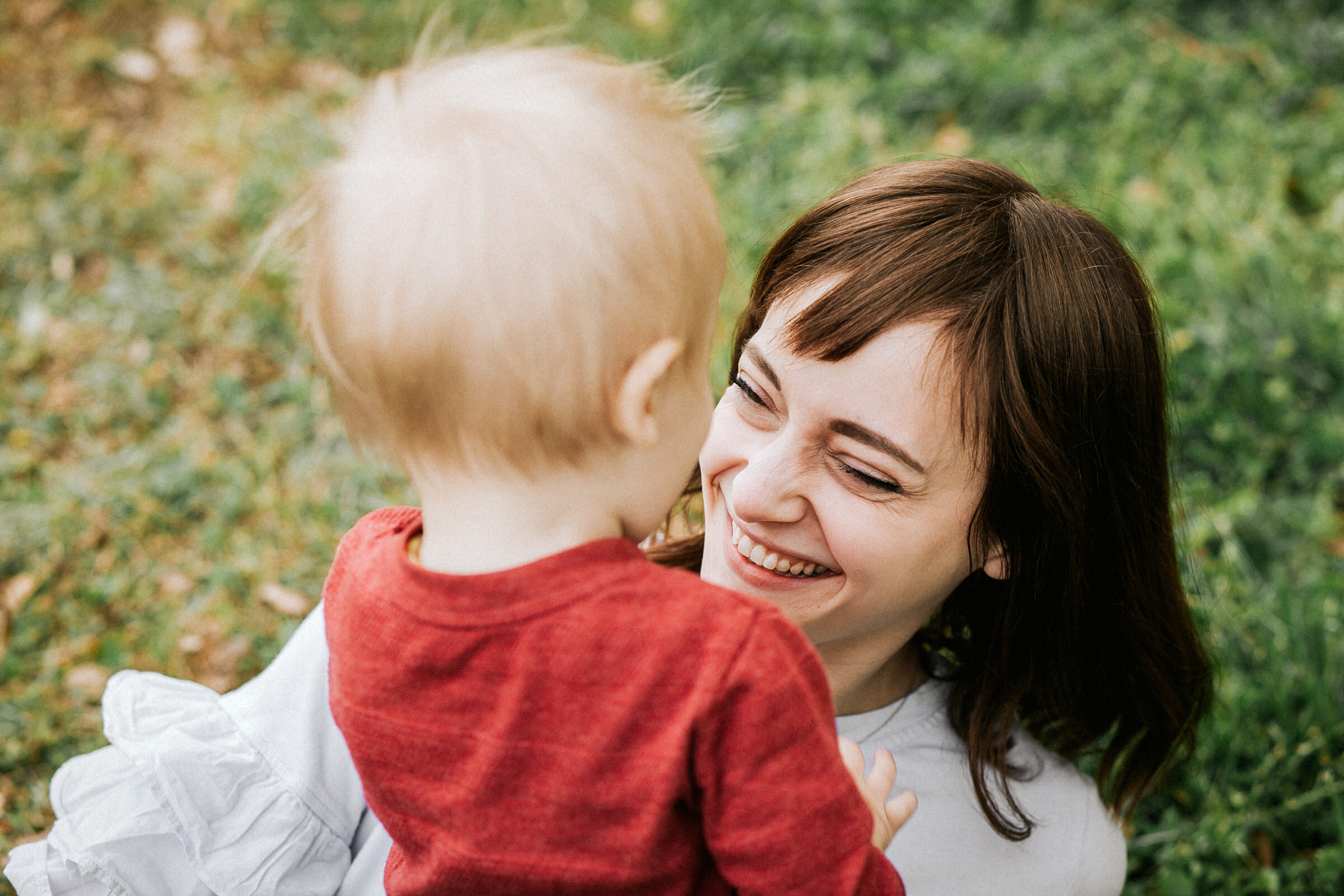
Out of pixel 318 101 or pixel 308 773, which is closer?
pixel 308 773

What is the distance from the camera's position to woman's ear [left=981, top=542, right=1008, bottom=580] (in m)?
1.83

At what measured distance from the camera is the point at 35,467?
132 inches

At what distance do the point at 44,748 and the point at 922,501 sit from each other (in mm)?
2224

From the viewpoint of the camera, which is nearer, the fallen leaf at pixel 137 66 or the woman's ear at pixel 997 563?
the woman's ear at pixel 997 563

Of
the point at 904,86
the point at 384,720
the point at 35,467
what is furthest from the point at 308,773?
the point at 904,86

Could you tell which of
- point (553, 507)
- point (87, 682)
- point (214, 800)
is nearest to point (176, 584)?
point (87, 682)

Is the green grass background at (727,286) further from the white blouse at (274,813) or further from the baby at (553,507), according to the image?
the white blouse at (274,813)

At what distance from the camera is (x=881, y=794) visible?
49.9 inches

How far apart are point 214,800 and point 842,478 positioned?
3.60ft

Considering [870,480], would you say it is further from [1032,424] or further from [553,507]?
[553,507]

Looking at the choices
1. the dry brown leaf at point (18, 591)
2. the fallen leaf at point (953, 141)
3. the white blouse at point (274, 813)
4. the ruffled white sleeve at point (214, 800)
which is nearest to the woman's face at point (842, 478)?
the white blouse at point (274, 813)

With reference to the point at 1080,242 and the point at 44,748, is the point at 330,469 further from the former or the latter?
the point at 1080,242

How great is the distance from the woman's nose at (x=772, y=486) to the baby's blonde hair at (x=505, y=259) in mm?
563

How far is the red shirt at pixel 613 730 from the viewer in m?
1.05
